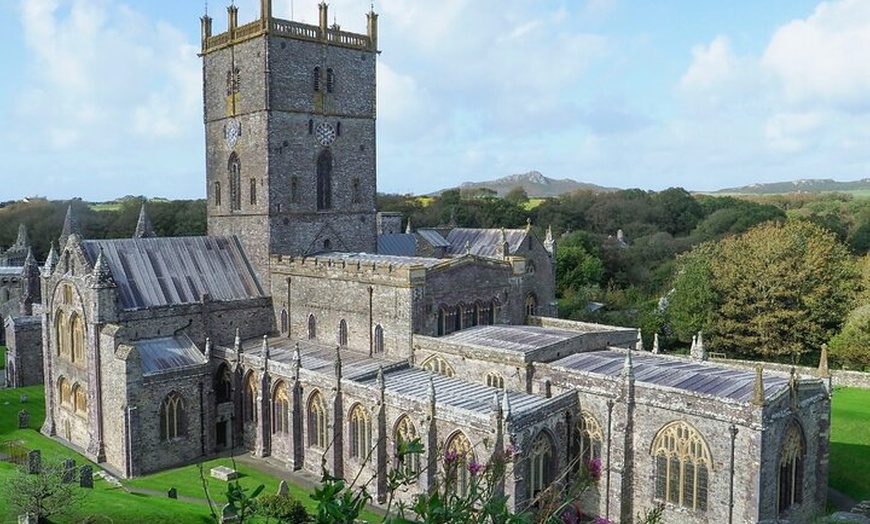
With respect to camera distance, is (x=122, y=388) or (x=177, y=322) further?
(x=177, y=322)

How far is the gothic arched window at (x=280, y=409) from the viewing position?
31.1m

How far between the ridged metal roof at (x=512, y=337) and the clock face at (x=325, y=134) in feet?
39.5

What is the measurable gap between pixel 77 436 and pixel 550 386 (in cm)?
2187

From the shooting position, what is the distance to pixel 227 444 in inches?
1308

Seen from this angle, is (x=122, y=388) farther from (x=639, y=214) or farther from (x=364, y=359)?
(x=639, y=214)

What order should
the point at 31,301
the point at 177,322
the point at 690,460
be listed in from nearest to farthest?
the point at 690,460 → the point at 177,322 → the point at 31,301

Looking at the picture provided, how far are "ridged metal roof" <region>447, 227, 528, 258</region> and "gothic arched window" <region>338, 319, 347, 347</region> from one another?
13.3 metres

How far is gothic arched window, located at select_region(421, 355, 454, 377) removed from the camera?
29.6m

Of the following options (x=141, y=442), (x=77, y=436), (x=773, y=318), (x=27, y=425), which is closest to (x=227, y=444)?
(x=141, y=442)

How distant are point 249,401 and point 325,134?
43.9 ft

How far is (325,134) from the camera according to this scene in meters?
36.8

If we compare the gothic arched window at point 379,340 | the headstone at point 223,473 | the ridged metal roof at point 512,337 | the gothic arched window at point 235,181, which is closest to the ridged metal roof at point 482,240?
the ridged metal roof at point 512,337

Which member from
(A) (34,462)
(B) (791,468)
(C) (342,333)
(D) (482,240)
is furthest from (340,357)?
(D) (482,240)

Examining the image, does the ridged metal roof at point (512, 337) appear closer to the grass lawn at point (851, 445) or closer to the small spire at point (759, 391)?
the small spire at point (759, 391)
